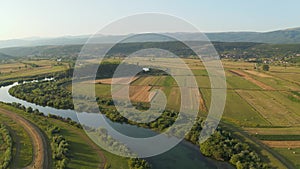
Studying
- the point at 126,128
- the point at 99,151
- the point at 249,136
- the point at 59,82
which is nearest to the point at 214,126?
the point at 249,136

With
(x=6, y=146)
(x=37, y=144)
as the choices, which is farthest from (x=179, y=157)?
(x=6, y=146)

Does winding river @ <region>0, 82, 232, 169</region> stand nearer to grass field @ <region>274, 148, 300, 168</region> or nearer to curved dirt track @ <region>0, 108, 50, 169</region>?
grass field @ <region>274, 148, 300, 168</region>

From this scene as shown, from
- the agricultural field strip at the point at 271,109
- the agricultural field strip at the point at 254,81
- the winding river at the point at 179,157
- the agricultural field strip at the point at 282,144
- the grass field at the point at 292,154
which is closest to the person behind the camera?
the grass field at the point at 292,154

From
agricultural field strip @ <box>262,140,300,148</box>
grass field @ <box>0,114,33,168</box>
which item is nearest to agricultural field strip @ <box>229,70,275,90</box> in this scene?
agricultural field strip @ <box>262,140,300,148</box>

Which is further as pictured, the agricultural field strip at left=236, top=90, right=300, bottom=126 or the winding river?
the agricultural field strip at left=236, top=90, right=300, bottom=126

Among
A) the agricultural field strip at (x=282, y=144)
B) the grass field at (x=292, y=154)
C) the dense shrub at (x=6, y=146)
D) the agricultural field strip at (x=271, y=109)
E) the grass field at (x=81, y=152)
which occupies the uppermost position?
the dense shrub at (x=6, y=146)

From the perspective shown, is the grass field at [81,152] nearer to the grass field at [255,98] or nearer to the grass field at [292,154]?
the grass field at [255,98]

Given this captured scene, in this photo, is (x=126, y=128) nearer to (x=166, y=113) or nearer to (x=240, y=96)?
(x=166, y=113)

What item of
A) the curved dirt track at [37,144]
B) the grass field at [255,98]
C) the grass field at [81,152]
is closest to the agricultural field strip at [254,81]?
the grass field at [255,98]

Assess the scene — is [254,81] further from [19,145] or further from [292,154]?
[19,145]
